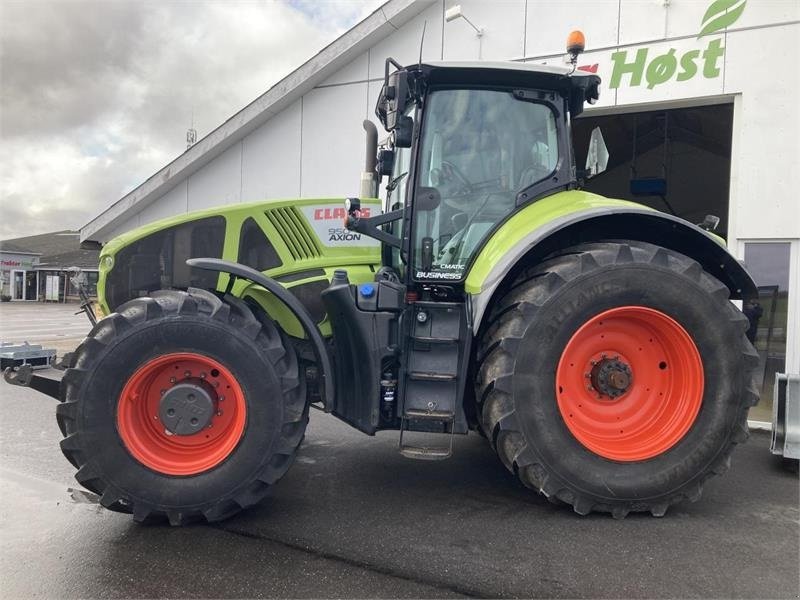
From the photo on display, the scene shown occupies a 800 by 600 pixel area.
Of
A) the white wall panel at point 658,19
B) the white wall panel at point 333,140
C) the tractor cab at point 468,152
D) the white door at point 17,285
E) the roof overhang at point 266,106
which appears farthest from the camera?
the white door at point 17,285

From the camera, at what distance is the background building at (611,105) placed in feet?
18.9

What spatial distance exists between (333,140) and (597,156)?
17.0 ft

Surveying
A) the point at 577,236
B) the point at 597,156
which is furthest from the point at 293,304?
the point at 597,156

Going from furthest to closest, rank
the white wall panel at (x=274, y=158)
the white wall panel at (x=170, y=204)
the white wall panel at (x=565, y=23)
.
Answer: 1. the white wall panel at (x=170, y=204)
2. the white wall panel at (x=274, y=158)
3. the white wall panel at (x=565, y=23)

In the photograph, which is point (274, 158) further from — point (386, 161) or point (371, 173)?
point (386, 161)

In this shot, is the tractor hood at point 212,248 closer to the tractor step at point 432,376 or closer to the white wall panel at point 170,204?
the tractor step at point 432,376

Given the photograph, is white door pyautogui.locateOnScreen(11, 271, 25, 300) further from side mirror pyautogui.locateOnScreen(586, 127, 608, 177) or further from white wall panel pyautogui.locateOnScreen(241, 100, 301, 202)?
side mirror pyautogui.locateOnScreen(586, 127, 608, 177)

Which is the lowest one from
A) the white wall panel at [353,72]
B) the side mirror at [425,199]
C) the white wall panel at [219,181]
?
the side mirror at [425,199]

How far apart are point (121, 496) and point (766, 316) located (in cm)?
628

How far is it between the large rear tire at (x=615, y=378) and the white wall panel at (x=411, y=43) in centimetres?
512

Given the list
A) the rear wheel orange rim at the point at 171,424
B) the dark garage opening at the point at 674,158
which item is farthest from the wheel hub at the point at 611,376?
the dark garage opening at the point at 674,158

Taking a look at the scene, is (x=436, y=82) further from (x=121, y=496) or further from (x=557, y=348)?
(x=121, y=496)

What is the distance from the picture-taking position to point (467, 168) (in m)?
3.51

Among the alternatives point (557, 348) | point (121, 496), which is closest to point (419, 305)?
point (557, 348)
